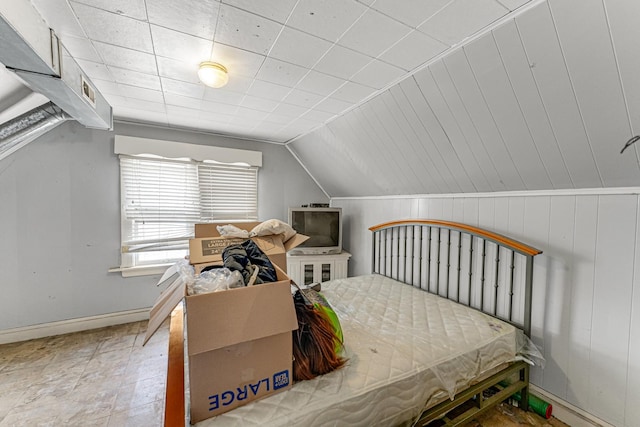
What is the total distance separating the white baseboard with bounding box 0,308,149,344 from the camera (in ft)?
8.06

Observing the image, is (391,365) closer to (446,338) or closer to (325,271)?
(446,338)

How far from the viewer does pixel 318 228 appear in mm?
3434

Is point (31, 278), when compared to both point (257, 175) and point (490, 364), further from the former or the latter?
point (490, 364)

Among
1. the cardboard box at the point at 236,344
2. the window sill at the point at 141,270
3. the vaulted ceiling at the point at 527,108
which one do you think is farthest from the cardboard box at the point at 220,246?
the window sill at the point at 141,270

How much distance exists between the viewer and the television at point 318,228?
337 cm

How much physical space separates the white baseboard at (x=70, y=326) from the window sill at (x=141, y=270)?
0.44m

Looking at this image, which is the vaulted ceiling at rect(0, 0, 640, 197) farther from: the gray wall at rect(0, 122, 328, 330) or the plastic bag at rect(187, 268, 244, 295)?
the plastic bag at rect(187, 268, 244, 295)

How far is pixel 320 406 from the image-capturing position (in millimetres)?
984

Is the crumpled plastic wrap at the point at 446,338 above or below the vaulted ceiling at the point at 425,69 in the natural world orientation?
below

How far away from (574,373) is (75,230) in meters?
4.36

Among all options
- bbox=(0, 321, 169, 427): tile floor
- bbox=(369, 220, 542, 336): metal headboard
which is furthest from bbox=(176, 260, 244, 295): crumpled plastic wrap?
bbox=(369, 220, 542, 336): metal headboard

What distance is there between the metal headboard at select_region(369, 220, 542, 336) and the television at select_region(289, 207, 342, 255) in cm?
66

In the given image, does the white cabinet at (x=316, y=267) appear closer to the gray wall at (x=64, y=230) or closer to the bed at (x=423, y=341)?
the bed at (x=423, y=341)

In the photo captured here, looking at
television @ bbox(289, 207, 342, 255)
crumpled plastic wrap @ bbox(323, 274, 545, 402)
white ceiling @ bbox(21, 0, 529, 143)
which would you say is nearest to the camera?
white ceiling @ bbox(21, 0, 529, 143)
